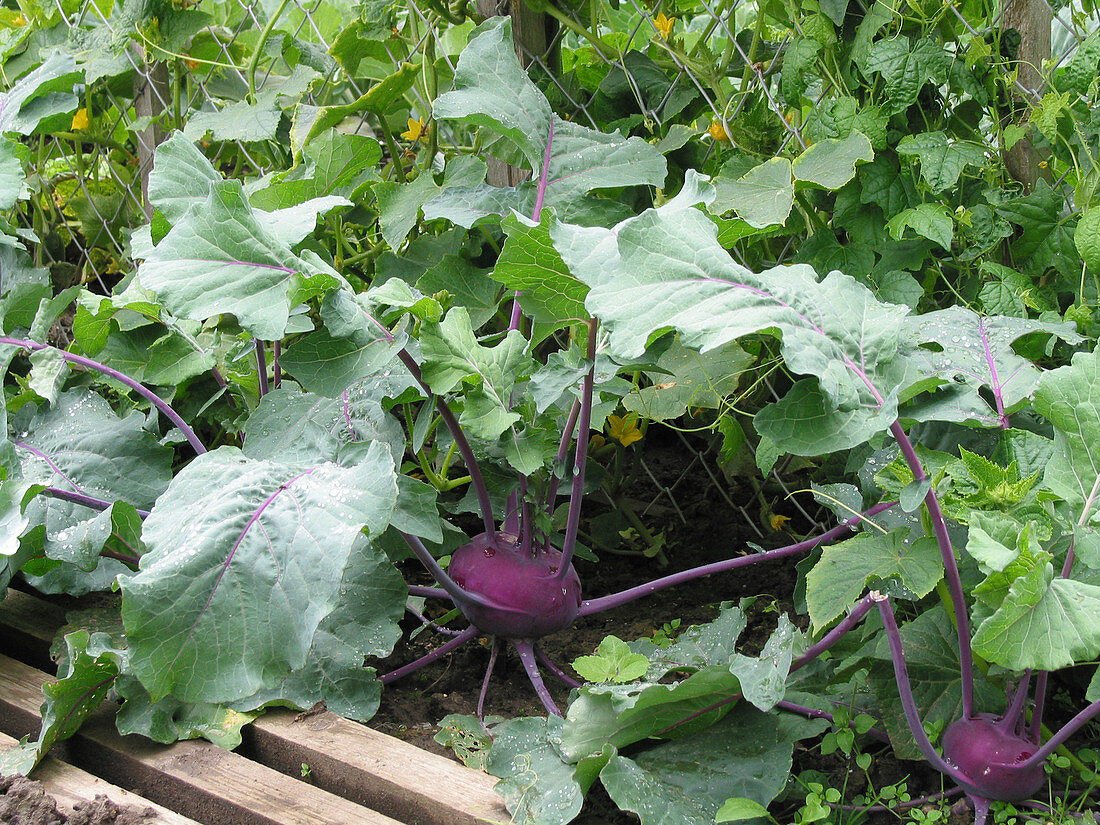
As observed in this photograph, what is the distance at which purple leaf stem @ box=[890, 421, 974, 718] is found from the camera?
1062 millimetres

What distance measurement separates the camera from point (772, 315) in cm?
102

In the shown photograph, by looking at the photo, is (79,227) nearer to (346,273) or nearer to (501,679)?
(346,273)

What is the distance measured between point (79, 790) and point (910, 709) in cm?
105

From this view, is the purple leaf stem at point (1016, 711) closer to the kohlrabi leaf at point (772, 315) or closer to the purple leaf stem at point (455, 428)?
the kohlrabi leaf at point (772, 315)

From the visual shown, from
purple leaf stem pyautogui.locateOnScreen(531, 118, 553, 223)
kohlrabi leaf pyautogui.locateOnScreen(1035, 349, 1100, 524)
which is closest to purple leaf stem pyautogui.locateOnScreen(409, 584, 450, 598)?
purple leaf stem pyautogui.locateOnScreen(531, 118, 553, 223)

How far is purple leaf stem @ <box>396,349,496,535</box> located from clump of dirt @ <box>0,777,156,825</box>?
1.93ft

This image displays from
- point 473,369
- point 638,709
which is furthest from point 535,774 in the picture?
point 473,369

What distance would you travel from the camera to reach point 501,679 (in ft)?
4.97

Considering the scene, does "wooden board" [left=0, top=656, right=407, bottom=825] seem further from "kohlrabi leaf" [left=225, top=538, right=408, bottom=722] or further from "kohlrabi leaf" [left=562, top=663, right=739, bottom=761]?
"kohlrabi leaf" [left=562, top=663, right=739, bottom=761]

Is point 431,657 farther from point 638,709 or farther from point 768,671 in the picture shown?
point 768,671

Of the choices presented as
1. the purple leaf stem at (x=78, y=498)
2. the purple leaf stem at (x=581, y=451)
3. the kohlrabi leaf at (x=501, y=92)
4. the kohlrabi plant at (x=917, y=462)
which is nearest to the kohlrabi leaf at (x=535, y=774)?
the purple leaf stem at (x=581, y=451)

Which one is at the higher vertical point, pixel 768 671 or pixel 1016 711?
pixel 768 671

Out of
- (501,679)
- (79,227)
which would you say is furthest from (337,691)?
(79,227)

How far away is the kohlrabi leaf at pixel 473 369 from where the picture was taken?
4.14 feet
